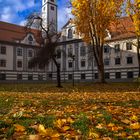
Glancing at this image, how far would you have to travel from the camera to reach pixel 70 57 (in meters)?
60.8

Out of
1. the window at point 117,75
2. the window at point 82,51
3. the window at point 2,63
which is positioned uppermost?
the window at point 82,51

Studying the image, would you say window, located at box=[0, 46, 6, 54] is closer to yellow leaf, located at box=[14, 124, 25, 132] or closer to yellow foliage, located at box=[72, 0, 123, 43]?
yellow foliage, located at box=[72, 0, 123, 43]

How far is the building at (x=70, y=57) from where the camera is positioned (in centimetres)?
5322

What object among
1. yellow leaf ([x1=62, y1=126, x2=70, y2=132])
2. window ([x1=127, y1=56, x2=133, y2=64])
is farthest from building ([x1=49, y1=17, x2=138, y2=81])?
yellow leaf ([x1=62, y1=126, x2=70, y2=132])

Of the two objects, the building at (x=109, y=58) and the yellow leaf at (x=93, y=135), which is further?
the building at (x=109, y=58)

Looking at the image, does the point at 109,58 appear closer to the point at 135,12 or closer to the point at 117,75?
the point at 117,75

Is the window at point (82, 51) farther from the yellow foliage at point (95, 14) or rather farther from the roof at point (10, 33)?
the yellow foliage at point (95, 14)

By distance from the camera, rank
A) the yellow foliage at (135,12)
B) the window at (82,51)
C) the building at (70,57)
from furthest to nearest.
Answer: the window at (82,51), the building at (70,57), the yellow foliage at (135,12)

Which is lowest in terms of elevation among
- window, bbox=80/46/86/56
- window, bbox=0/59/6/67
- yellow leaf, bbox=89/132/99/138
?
yellow leaf, bbox=89/132/99/138

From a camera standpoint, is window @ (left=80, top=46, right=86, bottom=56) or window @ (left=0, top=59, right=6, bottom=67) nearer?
window @ (left=0, top=59, right=6, bottom=67)

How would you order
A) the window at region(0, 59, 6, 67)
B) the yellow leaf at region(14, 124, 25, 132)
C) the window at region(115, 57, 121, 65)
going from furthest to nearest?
the window at region(0, 59, 6, 67), the window at region(115, 57, 121, 65), the yellow leaf at region(14, 124, 25, 132)

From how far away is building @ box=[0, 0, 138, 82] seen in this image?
53219 millimetres

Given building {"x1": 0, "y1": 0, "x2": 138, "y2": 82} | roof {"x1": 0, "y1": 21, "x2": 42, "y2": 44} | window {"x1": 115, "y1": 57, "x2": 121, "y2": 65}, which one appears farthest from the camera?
roof {"x1": 0, "y1": 21, "x2": 42, "y2": 44}

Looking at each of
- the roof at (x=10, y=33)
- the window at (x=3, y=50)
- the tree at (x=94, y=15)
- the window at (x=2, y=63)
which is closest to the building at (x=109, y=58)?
the roof at (x=10, y=33)
